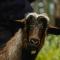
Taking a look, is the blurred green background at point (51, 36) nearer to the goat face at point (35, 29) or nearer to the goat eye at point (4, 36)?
the goat face at point (35, 29)

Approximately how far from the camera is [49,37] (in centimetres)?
145

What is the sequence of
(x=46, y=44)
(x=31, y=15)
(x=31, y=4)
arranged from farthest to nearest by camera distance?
(x=31, y=4) → (x=46, y=44) → (x=31, y=15)

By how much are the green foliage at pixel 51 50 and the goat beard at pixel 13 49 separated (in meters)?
0.13

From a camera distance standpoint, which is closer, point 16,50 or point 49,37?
point 16,50

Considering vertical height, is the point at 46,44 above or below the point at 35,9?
below

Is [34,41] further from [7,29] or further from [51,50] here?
[7,29]

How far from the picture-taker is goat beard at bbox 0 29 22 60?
1.27 metres

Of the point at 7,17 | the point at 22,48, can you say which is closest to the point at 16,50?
the point at 22,48

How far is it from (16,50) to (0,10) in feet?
1.25

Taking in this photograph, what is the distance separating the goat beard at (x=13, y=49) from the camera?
1.27 m

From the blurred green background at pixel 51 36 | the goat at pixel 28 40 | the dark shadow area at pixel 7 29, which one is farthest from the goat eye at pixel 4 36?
the blurred green background at pixel 51 36

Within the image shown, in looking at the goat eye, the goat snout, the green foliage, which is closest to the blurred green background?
the green foliage

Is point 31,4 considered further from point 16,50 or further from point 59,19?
point 16,50

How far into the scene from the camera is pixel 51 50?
1.36 m
